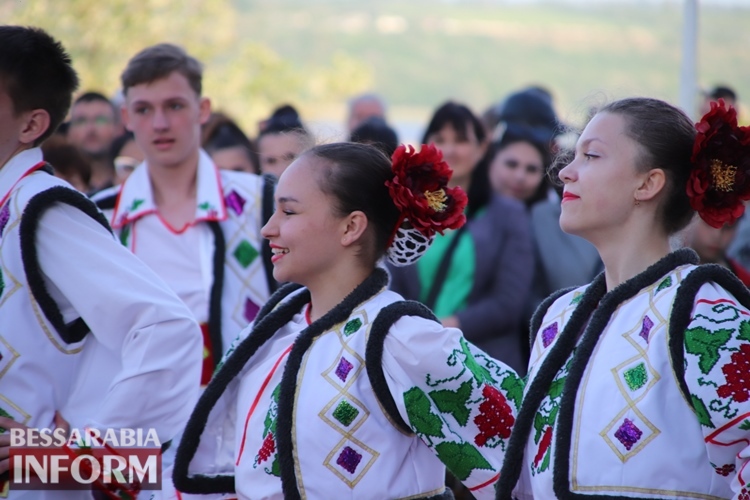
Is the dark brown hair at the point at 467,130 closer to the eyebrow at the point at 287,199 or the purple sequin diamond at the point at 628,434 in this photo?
the eyebrow at the point at 287,199

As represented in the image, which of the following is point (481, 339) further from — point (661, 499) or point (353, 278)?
point (661, 499)

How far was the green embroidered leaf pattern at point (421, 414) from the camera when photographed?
8.56 ft

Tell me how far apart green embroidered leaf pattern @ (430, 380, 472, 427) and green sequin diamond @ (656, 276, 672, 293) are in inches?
21.5

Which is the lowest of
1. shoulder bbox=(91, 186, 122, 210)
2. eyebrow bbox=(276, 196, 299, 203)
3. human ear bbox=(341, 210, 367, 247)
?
human ear bbox=(341, 210, 367, 247)

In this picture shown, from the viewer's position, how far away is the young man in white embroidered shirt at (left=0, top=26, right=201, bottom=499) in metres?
2.74

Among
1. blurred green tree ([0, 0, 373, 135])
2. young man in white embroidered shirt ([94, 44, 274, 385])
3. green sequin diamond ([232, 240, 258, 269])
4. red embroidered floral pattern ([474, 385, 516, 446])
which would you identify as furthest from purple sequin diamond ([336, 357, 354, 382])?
blurred green tree ([0, 0, 373, 135])

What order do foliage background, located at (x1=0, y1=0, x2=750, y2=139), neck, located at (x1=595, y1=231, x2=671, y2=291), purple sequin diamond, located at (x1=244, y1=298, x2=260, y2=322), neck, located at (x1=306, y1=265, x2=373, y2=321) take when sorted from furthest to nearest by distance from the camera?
foliage background, located at (x1=0, y1=0, x2=750, y2=139) < purple sequin diamond, located at (x1=244, y1=298, x2=260, y2=322) < neck, located at (x1=306, y1=265, x2=373, y2=321) < neck, located at (x1=595, y1=231, x2=671, y2=291)

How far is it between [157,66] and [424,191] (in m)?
1.88

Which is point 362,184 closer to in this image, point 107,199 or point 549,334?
point 549,334

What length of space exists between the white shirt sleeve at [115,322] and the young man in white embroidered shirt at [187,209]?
1.09 metres

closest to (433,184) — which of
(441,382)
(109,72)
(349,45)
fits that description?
(441,382)

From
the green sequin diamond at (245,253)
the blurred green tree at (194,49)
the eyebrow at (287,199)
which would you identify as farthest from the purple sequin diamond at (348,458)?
the blurred green tree at (194,49)

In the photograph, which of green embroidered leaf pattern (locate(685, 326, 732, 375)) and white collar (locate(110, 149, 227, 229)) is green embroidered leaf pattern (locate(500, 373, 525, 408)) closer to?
green embroidered leaf pattern (locate(685, 326, 732, 375))

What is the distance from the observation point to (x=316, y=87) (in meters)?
30.5
